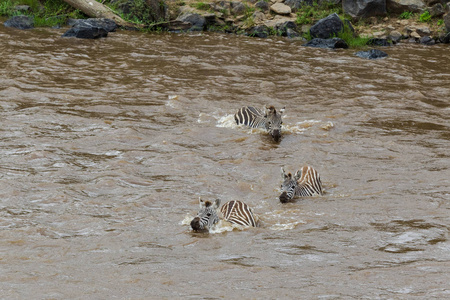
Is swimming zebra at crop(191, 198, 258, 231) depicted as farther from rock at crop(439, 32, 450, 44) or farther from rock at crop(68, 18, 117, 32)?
rock at crop(439, 32, 450, 44)

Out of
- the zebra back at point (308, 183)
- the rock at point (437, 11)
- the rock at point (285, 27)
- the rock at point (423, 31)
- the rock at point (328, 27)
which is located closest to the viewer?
the zebra back at point (308, 183)

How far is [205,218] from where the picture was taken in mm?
8641

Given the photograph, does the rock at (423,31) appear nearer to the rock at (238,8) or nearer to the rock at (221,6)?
the rock at (238,8)

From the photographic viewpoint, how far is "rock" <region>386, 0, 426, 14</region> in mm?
26578

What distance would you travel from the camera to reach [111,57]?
857 inches

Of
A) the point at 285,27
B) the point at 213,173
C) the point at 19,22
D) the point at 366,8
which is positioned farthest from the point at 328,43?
the point at 213,173

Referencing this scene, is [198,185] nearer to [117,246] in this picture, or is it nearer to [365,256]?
[117,246]

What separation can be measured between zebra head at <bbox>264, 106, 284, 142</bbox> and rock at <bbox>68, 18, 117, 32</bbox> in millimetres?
13033

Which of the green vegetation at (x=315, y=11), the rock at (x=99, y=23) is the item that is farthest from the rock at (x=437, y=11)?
the rock at (x=99, y=23)

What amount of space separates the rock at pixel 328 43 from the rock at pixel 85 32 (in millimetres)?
7936

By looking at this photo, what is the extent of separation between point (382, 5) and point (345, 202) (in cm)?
1811

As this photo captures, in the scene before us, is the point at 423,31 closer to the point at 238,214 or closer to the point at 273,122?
the point at 273,122

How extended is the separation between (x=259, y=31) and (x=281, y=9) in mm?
1833

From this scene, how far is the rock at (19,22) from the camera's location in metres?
26.0
